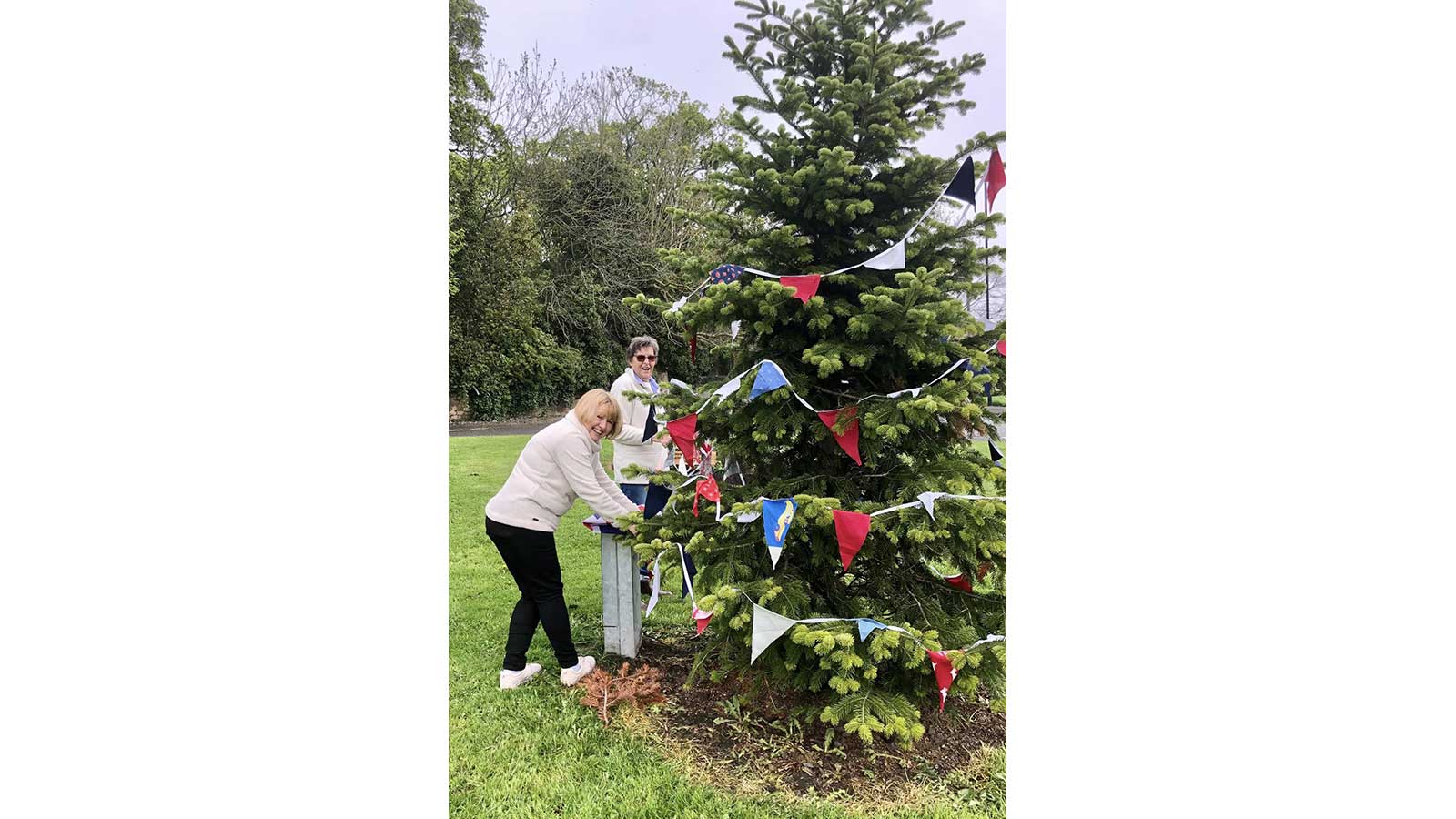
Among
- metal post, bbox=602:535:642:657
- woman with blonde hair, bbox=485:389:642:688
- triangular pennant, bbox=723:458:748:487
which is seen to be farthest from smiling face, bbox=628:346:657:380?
metal post, bbox=602:535:642:657

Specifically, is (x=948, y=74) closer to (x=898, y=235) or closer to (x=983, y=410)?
(x=898, y=235)

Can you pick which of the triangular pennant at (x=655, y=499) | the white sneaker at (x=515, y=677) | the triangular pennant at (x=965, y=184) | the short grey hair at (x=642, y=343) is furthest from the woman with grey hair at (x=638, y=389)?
the triangular pennant at (x=965, y=184)

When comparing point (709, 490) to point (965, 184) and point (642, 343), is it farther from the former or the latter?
point (965, 184)

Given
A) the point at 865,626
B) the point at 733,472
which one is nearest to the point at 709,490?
the point at 733,472

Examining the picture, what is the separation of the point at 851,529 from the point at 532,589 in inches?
54.7

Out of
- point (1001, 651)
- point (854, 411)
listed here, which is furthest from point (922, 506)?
point (1001, 651)

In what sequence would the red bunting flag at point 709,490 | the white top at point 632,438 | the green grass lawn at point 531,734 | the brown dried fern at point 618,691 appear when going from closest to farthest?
1. the green grass lawn at point 531,734
2. the red bunting flag at point 709,490
3. the brown dried fern at point 618,691
4. the white top at point 632,438

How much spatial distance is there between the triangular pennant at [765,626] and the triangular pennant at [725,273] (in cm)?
115

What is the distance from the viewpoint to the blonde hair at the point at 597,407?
2.93 m

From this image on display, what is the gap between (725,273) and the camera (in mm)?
2688

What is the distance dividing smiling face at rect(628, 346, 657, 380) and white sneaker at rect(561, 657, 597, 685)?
1.24 meters

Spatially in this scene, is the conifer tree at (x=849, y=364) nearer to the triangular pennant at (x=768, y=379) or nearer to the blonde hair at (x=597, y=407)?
the triangular pennant at (x=768, y=379)

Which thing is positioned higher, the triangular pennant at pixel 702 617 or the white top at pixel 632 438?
the white top at pixel 632 438

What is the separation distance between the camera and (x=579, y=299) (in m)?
4.45
